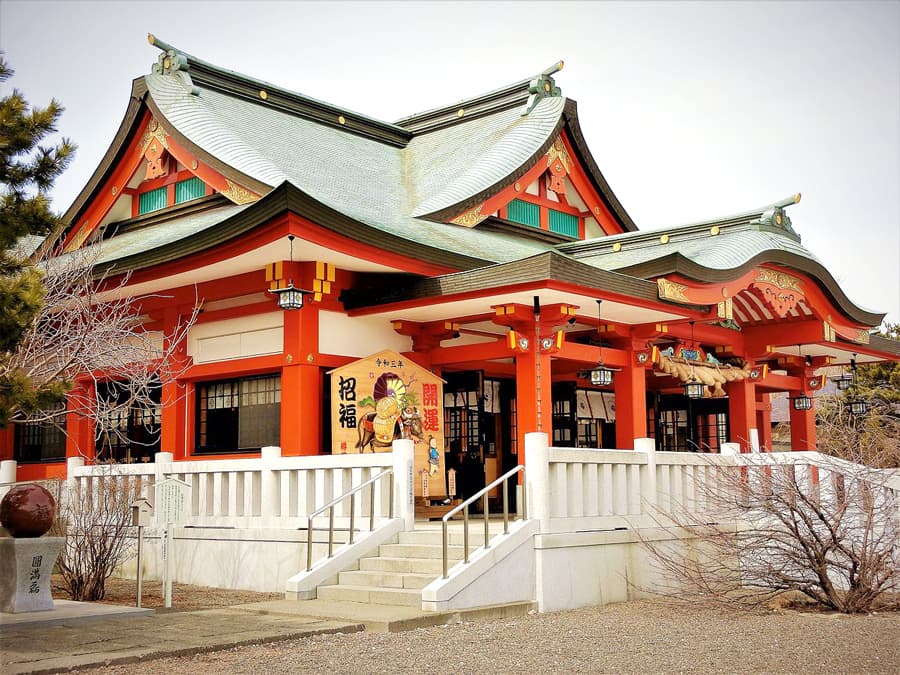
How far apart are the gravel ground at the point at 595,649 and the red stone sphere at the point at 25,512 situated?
3.41m

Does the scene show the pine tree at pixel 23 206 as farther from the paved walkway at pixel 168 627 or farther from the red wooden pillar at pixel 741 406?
the red wooden pillar at pixel 741 406

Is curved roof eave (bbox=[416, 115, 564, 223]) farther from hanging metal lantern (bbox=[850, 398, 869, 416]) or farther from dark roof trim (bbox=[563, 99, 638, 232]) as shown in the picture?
hanging metal lantern (bbox=[850, 398, 869, 416])

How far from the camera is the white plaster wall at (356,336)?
14570 mm

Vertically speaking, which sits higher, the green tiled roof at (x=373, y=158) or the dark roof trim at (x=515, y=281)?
the green tiled roof at (x=373, y=158)

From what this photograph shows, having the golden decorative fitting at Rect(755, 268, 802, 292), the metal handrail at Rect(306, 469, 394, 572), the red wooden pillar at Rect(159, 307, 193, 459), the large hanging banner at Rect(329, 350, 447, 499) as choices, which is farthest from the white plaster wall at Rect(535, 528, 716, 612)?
the red wooden pillar at Rect(159, 307, 193, 459)

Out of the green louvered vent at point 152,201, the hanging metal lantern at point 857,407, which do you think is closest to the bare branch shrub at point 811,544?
the hanging metal lantern at point 857,407

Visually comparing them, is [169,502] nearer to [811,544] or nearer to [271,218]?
[271,218]

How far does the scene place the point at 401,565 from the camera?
11.2 m

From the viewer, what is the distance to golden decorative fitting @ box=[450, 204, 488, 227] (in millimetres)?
17344

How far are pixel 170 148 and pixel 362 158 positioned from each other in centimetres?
398

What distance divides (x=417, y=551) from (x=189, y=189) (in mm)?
8611

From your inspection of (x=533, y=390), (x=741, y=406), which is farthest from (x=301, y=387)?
(x=741, y=406)

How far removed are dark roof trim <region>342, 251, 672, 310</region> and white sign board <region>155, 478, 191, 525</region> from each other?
178 inches

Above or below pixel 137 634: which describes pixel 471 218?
above
